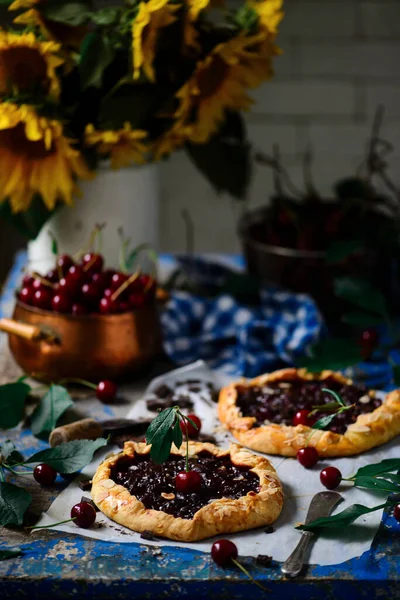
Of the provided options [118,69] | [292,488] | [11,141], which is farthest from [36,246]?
[292,488]

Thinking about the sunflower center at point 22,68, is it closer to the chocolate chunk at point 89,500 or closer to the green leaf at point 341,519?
the chocolate chunk at point 89,500

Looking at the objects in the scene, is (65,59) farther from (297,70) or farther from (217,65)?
(297,70)

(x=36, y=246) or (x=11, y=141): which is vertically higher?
(x=11, y=141)

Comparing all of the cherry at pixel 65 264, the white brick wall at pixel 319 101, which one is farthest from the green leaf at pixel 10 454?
the white brick wall at pixel 319 101

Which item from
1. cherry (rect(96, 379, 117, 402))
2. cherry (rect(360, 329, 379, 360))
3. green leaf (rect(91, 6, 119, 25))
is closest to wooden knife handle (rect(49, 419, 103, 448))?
cherry (rect(96, 379, 117, 402))

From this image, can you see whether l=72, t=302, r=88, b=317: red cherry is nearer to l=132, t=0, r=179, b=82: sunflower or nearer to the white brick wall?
l=132, t=0, r=179, b=82: sunflower
